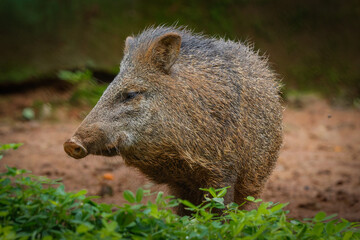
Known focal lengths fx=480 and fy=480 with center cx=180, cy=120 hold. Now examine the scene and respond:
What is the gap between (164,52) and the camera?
3744 millimetres

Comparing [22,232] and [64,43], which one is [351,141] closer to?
[64,43]

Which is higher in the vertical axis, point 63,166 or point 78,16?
point 78,16

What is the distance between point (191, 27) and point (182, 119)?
5.39 meters

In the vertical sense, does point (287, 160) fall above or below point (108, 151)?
above

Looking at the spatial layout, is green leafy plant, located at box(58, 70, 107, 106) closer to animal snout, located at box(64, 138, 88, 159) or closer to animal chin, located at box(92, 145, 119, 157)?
animal chin, located at box(92, 145, 119, 157)

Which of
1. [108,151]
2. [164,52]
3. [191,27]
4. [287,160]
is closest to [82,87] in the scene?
[191,27]

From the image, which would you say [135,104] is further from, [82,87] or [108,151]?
[82,87]

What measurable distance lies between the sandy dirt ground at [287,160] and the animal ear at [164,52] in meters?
0.89

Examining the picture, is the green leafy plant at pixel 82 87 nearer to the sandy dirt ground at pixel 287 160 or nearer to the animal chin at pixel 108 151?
the sandy dirt ground at pixel 287 160

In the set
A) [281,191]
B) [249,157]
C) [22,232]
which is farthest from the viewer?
[281,191]

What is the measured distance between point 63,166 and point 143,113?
2.84 metres

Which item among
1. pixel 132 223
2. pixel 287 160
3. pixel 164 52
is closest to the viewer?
pixel 132 223

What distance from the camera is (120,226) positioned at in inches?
103

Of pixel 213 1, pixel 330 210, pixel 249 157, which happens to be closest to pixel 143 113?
pixel 249 157
